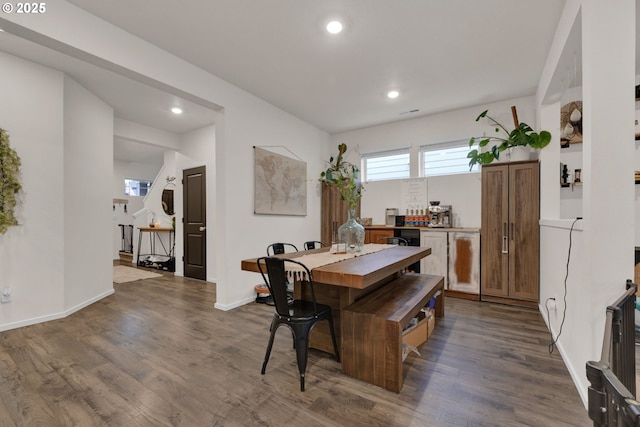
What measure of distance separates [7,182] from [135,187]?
21.2 ft

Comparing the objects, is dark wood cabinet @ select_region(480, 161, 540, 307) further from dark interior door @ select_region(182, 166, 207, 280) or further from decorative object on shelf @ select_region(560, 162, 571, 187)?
dark interior door @ select_region(182, 166, 207, 280)

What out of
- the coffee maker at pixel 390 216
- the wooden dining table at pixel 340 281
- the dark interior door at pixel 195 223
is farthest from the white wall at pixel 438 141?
the dark interior door at pixel 195 223

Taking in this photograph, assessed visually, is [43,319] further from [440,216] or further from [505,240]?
[505,240]

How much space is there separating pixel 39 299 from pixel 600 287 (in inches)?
197

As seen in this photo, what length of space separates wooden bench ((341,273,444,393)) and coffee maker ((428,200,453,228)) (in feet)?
7.85

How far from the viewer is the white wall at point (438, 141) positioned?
13.8 feet

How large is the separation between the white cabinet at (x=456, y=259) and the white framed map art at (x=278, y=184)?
7.16 ft

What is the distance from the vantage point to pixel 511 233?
12.0ft

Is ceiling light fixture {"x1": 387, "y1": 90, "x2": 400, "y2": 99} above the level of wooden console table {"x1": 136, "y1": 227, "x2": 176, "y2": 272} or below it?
above

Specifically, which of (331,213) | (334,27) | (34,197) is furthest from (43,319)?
(334,27)

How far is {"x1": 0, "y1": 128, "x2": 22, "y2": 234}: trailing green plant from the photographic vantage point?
2797 mm

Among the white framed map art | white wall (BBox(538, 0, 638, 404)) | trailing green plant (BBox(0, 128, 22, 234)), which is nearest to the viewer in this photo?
white wall (BBox(538, 0, 638, 404))

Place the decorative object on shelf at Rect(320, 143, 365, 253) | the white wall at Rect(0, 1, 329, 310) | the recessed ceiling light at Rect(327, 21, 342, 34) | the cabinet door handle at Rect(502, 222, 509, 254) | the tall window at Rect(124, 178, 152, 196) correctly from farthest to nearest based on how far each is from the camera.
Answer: the tall window at Rect(124, 178, 152, 196), the cabinet door handle at Rect(502, 222, 509, 254), the decorative object on shelf at Rect(320, 143, 365, 253), the recessed ceiling light at Rect(327, 21, 342, 34), the white wall at Rect(0, 1, 329, 310)

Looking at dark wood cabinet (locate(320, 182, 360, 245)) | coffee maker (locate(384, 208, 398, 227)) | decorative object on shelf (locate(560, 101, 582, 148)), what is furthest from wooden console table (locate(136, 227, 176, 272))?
decorative object on shelf (locate(560, 101, 582, 148))
